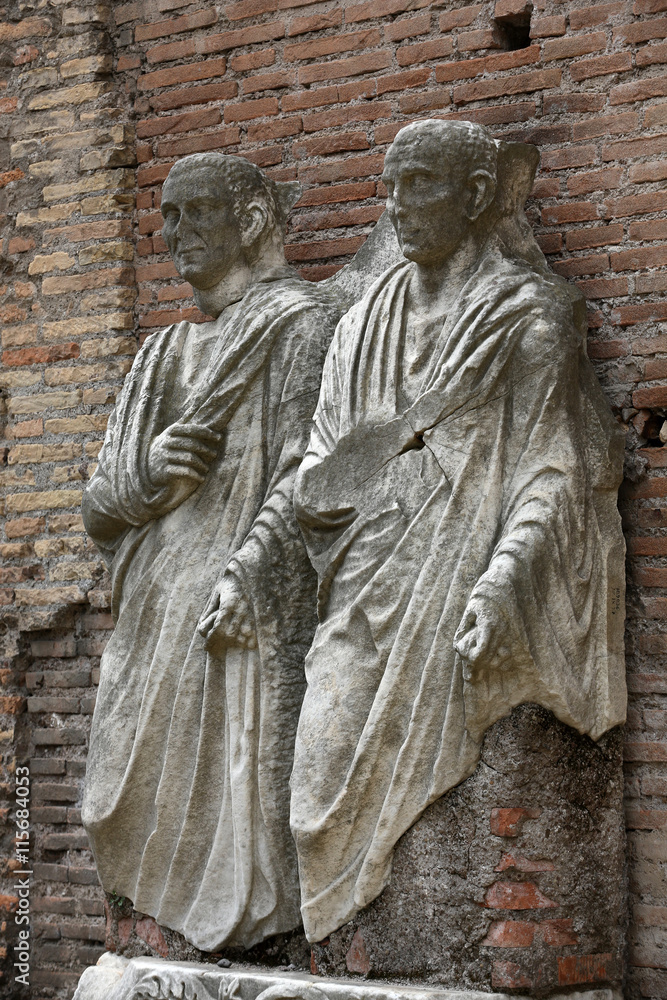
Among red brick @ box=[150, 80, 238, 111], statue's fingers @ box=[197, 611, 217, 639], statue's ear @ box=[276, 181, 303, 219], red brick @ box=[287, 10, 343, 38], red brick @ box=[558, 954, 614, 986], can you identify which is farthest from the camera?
red brick @ box=[150, 80, 238, 111]

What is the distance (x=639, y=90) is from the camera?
17.5ft

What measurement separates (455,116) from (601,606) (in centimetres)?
190

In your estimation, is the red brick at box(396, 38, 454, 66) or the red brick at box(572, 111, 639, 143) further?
the red brick at box(396, 38, 454, 66)

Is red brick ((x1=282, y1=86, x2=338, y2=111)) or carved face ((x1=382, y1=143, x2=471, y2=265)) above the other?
red brick ((x1=282, y1=86, x2=338, y2=111))

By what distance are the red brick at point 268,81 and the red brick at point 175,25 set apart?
32cm

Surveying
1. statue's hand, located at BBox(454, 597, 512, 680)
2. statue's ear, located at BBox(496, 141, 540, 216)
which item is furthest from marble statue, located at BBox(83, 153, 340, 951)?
statue's hand, located at BBox(454, 597, 512, 680)

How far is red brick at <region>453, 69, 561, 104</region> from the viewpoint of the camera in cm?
551

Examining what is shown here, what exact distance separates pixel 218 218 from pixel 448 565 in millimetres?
1559

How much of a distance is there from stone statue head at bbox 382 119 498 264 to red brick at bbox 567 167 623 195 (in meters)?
0.54

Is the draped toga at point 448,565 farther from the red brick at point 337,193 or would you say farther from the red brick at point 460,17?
the red brick at point 460,17

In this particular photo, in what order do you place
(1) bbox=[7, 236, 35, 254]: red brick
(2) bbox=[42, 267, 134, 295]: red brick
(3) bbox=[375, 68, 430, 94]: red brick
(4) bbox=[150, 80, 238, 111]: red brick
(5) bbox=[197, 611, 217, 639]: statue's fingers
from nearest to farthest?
(5) bbox=[197, 611, 217, 639]: statue's fingers
(3) bbox=[375, 68, 430, 94]: red brick
(4) bbox=[150, 80, 238, 111]: red brick
(2) bbox=[42, 267, 134, 295]: red brick
(1) bbox=[7, 236, 35, 254]: red brick

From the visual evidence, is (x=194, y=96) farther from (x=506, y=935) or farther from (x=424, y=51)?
(x=506, y=935)

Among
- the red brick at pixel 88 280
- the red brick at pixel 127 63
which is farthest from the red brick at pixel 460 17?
the red brick at pixel 88 280

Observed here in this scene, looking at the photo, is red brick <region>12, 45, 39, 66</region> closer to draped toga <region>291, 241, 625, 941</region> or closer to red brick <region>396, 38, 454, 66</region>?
red brick <region>396, 38, 454, 66</region>
